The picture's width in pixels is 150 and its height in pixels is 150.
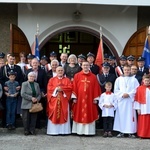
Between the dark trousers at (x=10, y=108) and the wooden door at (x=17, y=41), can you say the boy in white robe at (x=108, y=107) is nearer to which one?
the dark trousers at (x=10, y=108)

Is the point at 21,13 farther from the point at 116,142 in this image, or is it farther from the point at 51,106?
the point at 116,142

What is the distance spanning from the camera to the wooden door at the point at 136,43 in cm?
1251

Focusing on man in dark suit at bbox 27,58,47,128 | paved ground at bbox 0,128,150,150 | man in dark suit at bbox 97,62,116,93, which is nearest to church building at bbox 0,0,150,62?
man in dark suit at bbox 27,58,47,128

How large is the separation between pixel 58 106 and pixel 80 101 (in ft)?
1.78

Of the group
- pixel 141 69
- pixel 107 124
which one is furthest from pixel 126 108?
pixel 141 69

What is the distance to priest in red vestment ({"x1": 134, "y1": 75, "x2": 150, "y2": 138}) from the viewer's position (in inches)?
337

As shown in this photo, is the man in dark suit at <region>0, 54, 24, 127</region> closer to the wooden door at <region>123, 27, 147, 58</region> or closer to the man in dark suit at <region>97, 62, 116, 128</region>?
the man in dark suit at <region>97, 62, 116, 128</region>

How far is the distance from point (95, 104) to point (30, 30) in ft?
17.3

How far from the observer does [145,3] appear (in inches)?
479

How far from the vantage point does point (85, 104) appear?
8750 mm

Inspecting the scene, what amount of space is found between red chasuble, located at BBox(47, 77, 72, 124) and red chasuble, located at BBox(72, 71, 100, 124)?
0.66 ft

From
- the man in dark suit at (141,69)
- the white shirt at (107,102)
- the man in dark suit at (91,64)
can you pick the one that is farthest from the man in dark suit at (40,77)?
the man in dark suit at (141,69)

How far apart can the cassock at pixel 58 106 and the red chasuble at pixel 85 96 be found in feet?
0.64

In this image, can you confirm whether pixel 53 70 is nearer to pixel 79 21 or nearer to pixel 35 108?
pixel 35 108
